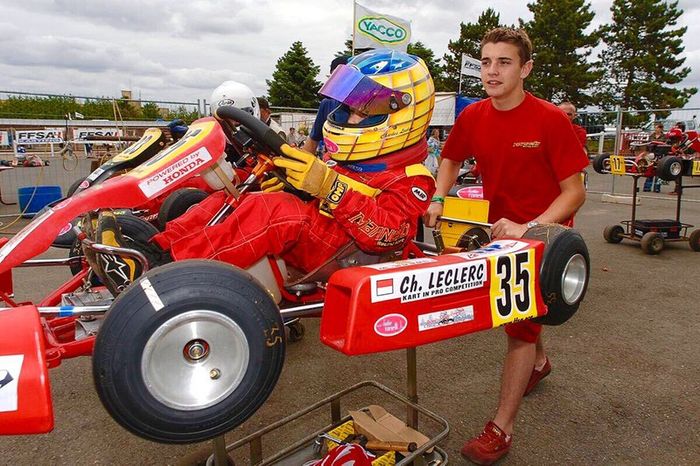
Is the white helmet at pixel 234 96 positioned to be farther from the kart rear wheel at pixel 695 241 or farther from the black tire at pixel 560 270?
the kart rear wheel at pixel 695 241

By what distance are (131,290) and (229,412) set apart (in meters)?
0.40

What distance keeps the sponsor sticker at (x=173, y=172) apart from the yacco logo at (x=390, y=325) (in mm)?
840

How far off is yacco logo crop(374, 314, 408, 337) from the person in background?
0.79 metres

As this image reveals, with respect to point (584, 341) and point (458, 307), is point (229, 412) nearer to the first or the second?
point (458, 307)

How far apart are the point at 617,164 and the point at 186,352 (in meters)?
6.57

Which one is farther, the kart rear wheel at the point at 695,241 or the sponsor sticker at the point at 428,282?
the kart rear wheel at the point at 695,241

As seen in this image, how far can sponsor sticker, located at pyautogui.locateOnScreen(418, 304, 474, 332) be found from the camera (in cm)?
150

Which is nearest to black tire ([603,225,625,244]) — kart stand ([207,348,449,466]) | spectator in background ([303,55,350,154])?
spectator in background ([303,55,350,154])

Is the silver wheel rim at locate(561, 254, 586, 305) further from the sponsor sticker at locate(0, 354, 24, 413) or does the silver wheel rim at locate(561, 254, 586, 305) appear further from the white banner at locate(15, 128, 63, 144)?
the white banner at locate(15, 128, 63, 144)

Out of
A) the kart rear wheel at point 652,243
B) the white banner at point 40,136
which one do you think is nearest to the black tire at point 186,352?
the kart rear wheel at point 652,243

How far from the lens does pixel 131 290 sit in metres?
1.29

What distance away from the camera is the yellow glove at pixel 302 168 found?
5.38 ft

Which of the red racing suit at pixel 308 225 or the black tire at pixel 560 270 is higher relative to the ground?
the red racing suit at pixel 308 225

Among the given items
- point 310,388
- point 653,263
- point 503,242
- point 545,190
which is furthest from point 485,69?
point 653,263
